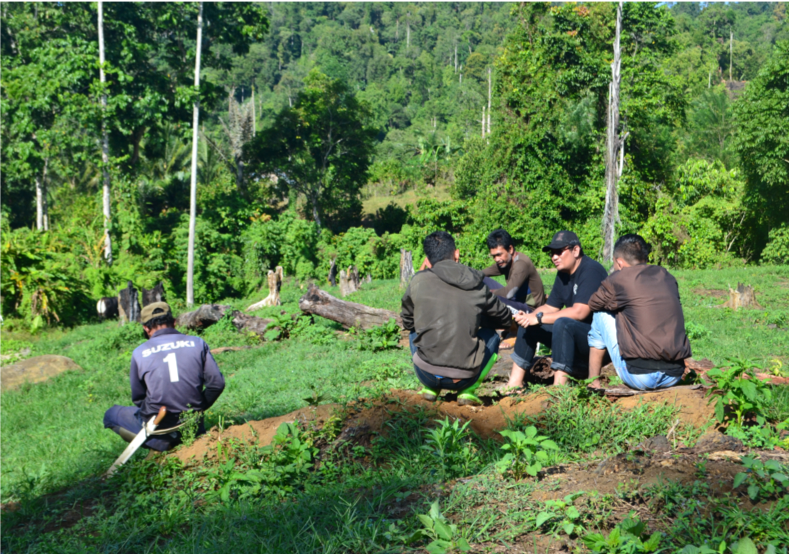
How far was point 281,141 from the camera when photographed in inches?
1248

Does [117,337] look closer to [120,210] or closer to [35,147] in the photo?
[120,210]

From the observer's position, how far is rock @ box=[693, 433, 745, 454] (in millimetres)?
3566

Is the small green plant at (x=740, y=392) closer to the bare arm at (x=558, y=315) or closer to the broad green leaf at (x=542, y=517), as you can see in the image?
the bare arm at (x=558, y=315)

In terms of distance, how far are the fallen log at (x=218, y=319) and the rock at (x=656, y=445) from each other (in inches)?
334

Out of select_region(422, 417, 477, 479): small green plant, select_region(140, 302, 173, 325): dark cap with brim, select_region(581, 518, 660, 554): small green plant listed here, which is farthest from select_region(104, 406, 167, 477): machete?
→ select_region(581, 518, 660, 554): small green plant

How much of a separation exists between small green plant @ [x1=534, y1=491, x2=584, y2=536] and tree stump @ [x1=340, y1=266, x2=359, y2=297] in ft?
41.7

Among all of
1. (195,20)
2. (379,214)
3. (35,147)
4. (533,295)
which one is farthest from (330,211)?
(533,295)

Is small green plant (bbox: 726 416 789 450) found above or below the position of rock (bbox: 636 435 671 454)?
above

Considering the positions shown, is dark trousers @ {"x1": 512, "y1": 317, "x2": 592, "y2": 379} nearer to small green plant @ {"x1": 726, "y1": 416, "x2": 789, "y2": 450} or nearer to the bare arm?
the bare arm

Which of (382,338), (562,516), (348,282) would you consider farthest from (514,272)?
(348,282)

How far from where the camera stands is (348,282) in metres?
16.1

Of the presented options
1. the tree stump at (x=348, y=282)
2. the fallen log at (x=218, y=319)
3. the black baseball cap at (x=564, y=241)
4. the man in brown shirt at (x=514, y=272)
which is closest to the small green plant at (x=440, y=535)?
the black baseball cap at (x=564, y=241)

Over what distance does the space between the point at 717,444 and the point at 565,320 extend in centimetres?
164

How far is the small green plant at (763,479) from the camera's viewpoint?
111 inches
